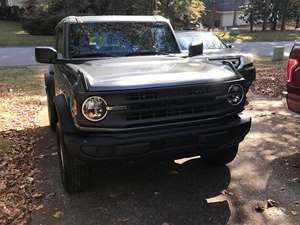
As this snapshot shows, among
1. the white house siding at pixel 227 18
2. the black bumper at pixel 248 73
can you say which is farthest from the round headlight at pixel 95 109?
the white house siding at pixel 227 18

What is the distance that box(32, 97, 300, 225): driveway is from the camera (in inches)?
156

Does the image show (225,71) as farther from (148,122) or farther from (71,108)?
(71,108)

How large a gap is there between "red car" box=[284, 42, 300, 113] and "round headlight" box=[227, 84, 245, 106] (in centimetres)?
96

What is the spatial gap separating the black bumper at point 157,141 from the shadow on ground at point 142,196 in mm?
235

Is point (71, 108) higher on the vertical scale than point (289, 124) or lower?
higher

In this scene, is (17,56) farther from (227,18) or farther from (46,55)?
(227,18)

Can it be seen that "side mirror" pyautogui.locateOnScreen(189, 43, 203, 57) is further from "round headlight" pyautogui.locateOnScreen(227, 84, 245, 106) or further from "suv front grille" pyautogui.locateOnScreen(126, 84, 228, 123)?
"suv front grille" pyautogui.locateOnScreen(126, 84, 228, 123)

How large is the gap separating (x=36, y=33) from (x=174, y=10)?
32.4 feet

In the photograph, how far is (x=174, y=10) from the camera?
26.6 metres

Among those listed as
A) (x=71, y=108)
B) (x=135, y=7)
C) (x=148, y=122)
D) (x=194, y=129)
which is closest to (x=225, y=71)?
(x=194, y=129)

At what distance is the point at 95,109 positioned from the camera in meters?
3.76

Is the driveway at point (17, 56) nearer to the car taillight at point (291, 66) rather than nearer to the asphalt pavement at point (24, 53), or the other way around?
the asphalt pavement at point (24, 53)

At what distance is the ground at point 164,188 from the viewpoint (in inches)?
157

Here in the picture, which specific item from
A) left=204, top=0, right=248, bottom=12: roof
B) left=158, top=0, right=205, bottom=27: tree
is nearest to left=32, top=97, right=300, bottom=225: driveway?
left=158, top=0, right=205, bottom=27: tree
